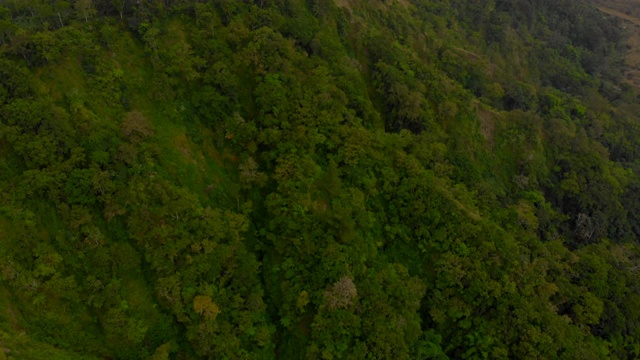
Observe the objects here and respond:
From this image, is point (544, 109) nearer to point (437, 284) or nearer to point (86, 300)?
point (437, 284)

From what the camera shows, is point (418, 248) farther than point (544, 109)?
No

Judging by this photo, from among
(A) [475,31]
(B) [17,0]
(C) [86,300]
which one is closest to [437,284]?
(C) [86,300]

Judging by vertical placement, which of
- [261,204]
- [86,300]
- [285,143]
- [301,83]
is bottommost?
[86,300]

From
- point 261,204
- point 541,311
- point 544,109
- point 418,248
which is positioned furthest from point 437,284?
point 544,109

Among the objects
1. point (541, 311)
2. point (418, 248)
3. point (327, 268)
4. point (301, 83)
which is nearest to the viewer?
point (327, 268)

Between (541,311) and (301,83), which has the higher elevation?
(301,83)

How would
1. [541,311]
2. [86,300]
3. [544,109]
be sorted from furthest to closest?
[544,109] → [541,311] → [86,300]

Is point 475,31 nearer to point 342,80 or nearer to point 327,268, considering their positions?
point 342,80
